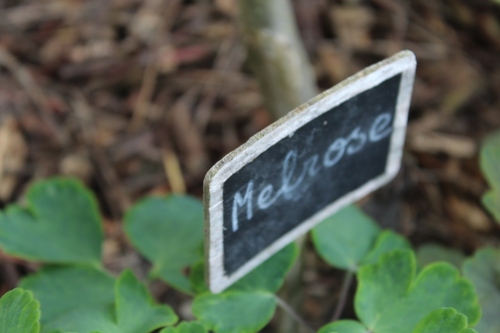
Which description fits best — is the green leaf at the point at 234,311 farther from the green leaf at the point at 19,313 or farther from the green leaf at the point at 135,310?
the green leaf at the point at 19,313

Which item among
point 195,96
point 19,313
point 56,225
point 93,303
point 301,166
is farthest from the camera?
point 195,96

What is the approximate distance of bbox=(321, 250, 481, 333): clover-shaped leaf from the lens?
3.10 feet

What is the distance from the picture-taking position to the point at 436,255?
4.32 feet

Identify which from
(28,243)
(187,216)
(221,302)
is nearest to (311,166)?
(221,302)

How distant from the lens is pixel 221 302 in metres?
0.98

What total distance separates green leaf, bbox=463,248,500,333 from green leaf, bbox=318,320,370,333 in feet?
0.83

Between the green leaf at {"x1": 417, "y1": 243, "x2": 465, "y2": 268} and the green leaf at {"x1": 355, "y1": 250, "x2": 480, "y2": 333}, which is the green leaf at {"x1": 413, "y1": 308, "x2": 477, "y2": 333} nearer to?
the green leaf at {"x1": 355, "y1": 250, "x2": 480, "y2": 333}

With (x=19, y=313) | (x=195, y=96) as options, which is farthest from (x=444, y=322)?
(x=195, y=96)

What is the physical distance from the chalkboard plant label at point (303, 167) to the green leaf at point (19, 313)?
23 centimetres

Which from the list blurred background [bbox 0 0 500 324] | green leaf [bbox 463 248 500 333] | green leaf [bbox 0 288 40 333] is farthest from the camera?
blurred background [bbox 0 0 500 324]

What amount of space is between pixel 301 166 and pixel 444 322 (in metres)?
0.28

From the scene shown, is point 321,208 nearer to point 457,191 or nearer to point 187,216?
point 187,216

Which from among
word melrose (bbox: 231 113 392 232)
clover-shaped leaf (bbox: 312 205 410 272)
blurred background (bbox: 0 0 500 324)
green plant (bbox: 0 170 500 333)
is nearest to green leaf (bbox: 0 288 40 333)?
green plant (bbox: 0 170 500 333)

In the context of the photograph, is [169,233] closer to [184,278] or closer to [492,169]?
[184,278]
